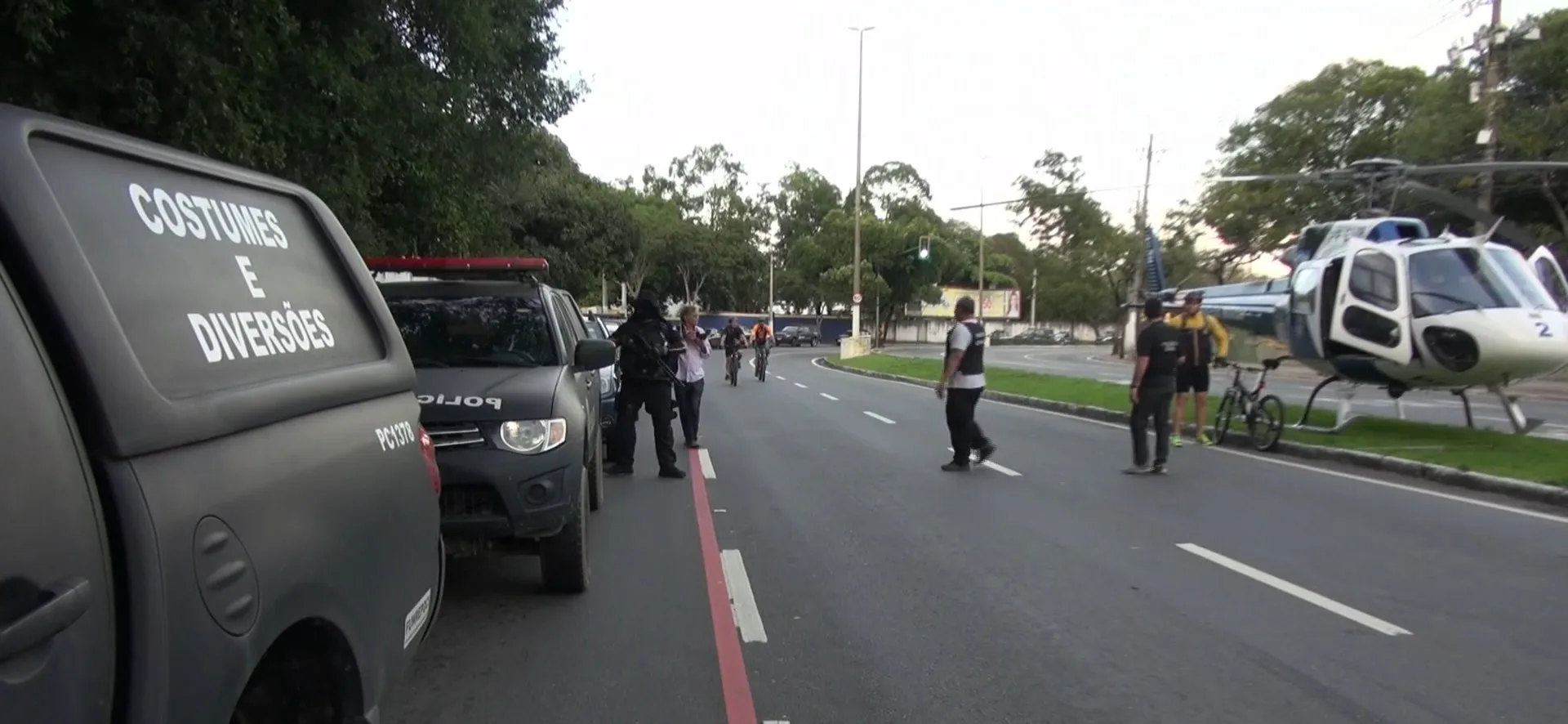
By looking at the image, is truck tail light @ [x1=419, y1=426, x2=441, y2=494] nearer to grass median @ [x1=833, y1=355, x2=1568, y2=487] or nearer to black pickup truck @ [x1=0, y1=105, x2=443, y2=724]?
black pickup truck @ [x1=0, y1=105, x2=443, y2=724]

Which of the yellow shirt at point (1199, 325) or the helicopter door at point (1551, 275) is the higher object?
the helicopter door at point (1551, 275)

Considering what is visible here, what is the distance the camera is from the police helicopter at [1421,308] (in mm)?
12695

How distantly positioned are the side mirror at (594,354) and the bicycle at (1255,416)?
9.36 m

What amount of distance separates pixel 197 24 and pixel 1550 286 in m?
14.8

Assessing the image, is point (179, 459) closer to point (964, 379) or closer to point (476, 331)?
point (476, 331)

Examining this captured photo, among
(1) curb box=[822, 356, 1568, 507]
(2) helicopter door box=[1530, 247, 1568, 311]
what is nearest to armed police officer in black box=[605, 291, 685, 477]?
(1) curb box=[822, 356, 1568, 507]

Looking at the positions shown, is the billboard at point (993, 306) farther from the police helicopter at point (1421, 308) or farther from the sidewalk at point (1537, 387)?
the police helicopter at point (1421, 308)

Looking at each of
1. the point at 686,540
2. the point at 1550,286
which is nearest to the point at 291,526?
the point at 686,540

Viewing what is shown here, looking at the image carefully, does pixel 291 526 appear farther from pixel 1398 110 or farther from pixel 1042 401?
pixel 1398 110

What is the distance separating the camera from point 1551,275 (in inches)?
552

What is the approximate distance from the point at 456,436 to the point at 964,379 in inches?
266

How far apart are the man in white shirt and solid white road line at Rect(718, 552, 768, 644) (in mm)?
5166

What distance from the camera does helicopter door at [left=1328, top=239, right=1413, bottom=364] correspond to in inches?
528

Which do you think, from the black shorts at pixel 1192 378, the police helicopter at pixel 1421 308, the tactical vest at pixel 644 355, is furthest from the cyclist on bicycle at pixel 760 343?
the tactical vest at pixel 644 355
